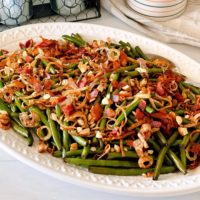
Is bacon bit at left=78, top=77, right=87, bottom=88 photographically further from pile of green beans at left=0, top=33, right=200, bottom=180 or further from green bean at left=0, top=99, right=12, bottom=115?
green bean at left=0, top=99, right=12, bottom=115

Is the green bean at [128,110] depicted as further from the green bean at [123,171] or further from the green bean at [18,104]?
the green bean at [18,104]

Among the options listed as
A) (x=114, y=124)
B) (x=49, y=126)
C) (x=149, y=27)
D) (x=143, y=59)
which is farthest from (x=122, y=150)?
(x=149, y=27)

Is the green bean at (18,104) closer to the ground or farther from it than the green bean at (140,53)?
closer to the ground

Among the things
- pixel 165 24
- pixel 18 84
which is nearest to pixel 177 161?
pixel 18 84

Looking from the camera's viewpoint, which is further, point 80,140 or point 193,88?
point 193,88

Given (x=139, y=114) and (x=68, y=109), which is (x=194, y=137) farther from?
(x=68, y=109)

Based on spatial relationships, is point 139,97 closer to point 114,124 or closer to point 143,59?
point 114,124

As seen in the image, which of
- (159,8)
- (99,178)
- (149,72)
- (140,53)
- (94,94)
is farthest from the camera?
(159,8)

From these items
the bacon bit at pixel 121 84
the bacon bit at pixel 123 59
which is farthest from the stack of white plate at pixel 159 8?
the bacon bit at pixel 121 84
